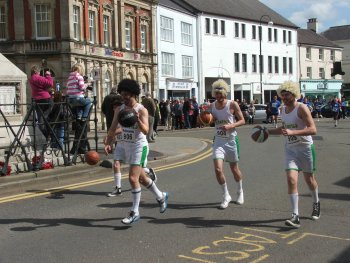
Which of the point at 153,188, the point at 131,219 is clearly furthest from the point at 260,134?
the point at 131,219

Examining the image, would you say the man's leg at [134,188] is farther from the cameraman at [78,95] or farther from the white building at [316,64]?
the white building at [316,64]

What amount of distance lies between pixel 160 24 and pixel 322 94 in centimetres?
3368

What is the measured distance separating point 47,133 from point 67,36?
24053mm

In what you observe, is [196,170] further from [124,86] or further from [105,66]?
[105,66]

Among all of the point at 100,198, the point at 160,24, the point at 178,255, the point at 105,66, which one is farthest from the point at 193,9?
the point at 178,255

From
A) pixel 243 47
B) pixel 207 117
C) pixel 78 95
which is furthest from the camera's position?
pixel 243 47

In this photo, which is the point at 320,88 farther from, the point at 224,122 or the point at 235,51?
the point at 224,122

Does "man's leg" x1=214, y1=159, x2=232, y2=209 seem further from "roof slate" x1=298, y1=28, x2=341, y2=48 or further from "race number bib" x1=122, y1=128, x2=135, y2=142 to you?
"roof slate" x1=298, y1=28, x2=341, y2=48

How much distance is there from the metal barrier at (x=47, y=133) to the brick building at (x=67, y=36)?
19.7 meters

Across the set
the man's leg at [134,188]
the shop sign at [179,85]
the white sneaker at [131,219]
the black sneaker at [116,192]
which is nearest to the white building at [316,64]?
the shop sign at [179,85]

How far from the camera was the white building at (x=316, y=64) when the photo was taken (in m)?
68.9

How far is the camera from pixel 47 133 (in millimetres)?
11914

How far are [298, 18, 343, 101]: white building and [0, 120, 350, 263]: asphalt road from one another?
197 feet

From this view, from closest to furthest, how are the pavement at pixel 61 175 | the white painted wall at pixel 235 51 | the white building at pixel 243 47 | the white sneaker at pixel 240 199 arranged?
the white sneaker at pixel 240 199 → the pavement at pixel 61 175 → the white painted wall at pixel 235 51 → the white building at pixel 243 47
